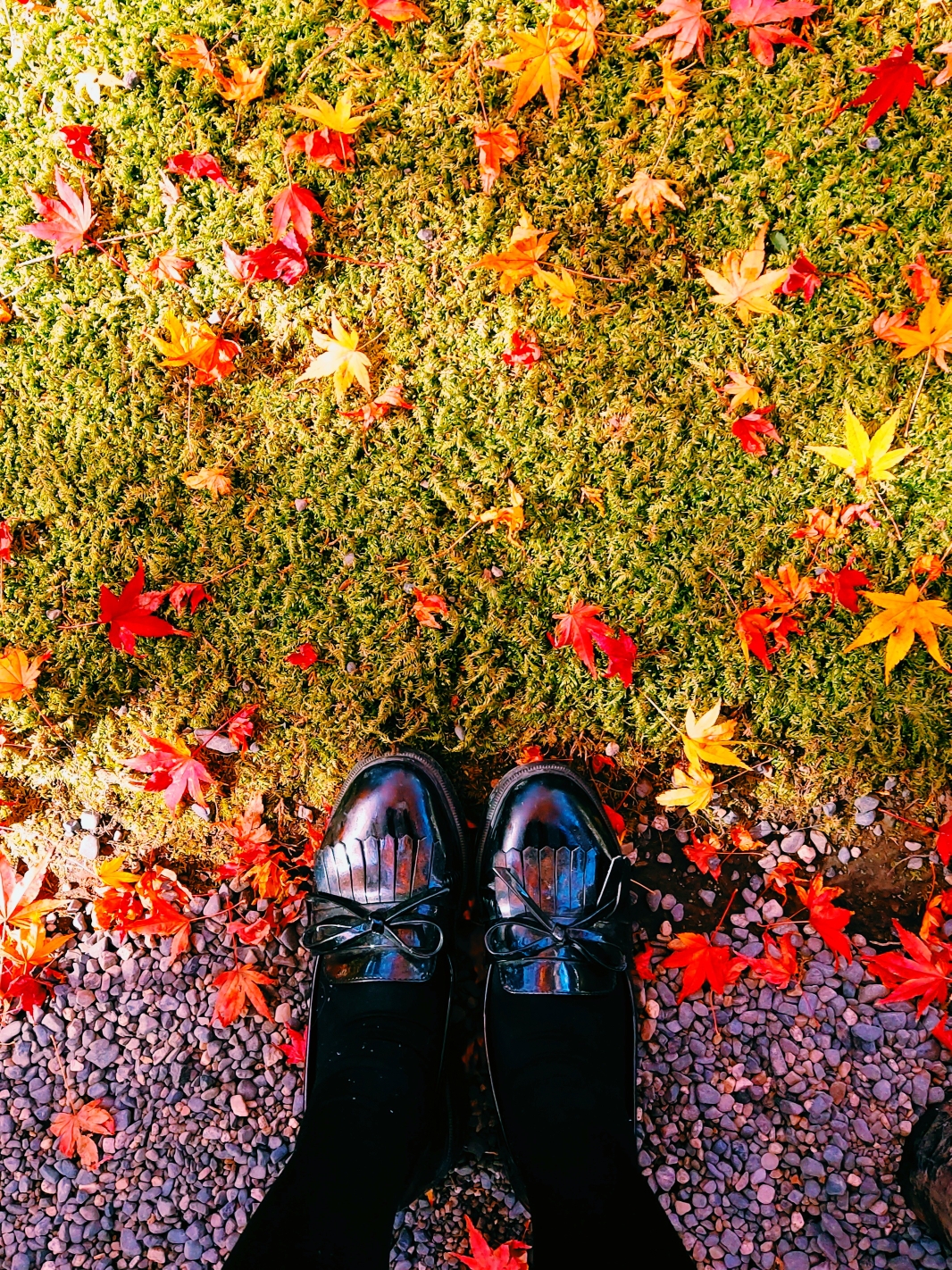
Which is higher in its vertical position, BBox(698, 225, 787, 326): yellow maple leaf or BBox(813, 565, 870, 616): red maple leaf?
BBox(698, 225, 787, 326): yellow maple leaf

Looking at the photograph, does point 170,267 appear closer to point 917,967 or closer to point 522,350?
point 522,350

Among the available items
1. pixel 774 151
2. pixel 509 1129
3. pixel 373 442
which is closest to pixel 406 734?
pixel 373 442

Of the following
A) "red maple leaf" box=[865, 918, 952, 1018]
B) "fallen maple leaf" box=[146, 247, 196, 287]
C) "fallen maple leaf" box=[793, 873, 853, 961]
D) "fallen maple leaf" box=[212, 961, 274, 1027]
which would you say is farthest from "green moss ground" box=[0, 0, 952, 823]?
"fallen maple leaf" box=[212, 961, 274, 1027]

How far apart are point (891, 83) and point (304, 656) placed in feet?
7.45

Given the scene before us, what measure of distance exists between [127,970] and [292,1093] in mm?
606

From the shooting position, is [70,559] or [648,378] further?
[70,559]

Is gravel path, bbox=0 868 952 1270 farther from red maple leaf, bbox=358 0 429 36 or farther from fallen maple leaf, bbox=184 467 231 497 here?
red maple leaf, bbox=358 0 429 36

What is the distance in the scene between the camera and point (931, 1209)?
1.90 meters

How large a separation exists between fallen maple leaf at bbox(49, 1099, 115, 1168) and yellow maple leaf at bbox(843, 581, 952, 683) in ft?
8.24

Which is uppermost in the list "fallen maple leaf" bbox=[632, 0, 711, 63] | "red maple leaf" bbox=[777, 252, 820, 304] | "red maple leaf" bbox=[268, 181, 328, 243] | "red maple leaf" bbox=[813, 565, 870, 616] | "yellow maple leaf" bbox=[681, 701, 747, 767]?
"fallen maple leaf" bbox=[632, 0, 711, 63]

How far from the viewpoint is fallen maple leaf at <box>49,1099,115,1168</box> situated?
7.10ft

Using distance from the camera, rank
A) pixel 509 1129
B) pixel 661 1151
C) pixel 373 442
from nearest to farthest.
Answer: pixel 509 1129 → pixel 661 1151 → pixel 373 442

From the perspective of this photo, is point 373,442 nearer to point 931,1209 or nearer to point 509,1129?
point 509,1129

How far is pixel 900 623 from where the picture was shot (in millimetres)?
2186
